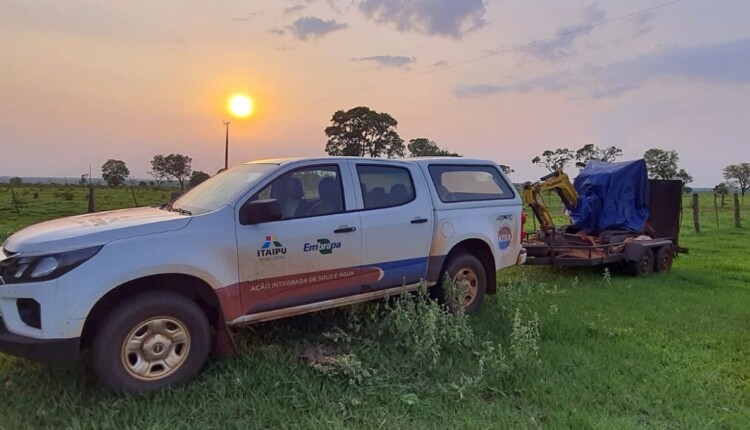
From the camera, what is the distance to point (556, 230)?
9969 mm

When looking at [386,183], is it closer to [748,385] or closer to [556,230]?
[748,385]

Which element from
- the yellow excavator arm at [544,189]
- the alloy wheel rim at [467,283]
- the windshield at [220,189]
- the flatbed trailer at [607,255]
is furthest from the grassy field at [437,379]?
the yellow excavator arm at [544,189]

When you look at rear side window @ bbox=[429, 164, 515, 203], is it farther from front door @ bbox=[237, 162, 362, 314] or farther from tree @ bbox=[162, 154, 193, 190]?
tree @ bbox=[162, 154, 193, 190]

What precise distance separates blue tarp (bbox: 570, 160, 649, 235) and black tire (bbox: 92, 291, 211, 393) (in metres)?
8.60

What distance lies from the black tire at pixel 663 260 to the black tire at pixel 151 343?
8.66 metres

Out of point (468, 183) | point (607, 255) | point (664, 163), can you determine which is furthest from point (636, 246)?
point (664, 163)

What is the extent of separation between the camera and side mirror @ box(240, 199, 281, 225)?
4.02 m

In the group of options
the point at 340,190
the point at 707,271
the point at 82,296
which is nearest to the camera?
the point at 82,296

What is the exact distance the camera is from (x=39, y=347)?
3295mm

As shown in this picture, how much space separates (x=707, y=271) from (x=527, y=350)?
7.56 meters

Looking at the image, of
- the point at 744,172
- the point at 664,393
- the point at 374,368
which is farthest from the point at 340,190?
the point at 744,172

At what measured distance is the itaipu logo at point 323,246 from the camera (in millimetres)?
4418

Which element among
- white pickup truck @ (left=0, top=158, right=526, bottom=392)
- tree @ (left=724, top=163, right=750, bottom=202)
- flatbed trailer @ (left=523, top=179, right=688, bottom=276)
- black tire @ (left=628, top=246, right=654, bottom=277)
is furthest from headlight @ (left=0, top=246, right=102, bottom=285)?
tree @ (left=724, top=163, right=750, bottom=202)

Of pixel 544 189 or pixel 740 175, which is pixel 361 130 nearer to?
pixel 544 189
